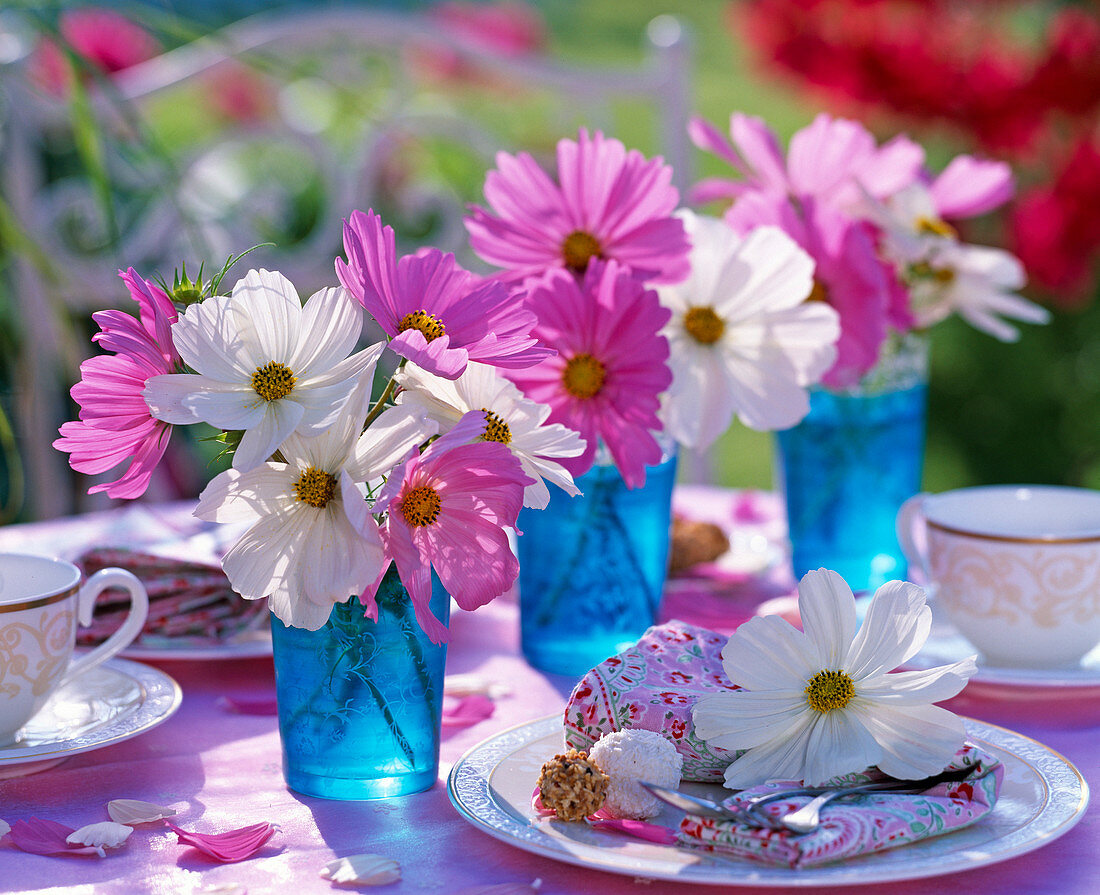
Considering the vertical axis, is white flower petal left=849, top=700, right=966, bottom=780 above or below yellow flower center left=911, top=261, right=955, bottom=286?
below

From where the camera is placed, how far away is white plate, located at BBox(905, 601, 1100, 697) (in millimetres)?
A: 830

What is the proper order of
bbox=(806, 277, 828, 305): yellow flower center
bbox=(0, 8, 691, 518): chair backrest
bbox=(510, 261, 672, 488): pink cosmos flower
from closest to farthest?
bbox=(510, 261, 672, 488): pink cosmos flower < bbox=(806, 277, 828, 305): yellow flower center < bbox=(0, 8, 691, 518): chair backrest

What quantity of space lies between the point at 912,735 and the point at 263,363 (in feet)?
1.23

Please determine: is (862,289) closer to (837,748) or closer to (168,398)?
(837,748)

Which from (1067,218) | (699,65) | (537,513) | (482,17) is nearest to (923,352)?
(537,513)

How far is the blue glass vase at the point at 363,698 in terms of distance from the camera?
67 centimetres

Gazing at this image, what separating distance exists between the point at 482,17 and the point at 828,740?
4.09m

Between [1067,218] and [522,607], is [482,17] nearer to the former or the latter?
[1067,218]

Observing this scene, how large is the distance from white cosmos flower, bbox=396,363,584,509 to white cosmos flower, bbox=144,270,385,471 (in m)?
0.05

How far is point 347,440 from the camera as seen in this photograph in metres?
0.62

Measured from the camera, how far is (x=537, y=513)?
90cm

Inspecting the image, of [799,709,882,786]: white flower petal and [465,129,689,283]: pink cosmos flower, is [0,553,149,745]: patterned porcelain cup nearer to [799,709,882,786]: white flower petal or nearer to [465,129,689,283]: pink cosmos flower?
[465,129,689,283]: pink cosmos flower

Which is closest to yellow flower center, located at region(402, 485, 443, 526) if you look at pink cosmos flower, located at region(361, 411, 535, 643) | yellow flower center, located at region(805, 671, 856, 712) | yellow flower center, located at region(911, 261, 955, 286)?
pink cosmos flower, located at region(361, 411, 535, 643)

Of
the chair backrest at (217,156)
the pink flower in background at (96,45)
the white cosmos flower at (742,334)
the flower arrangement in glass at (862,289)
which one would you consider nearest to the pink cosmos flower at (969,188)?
the flower arrangement in glass at (862,289)
